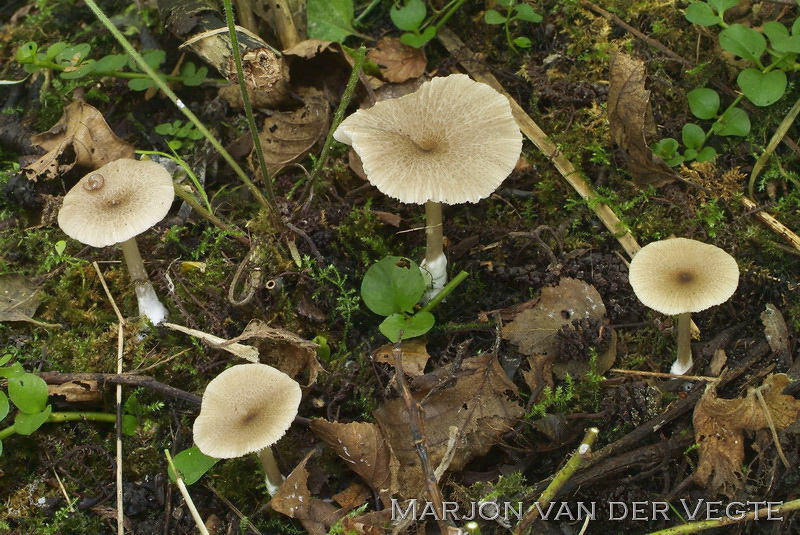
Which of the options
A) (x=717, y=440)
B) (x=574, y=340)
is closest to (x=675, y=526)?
(x=717, y=440)

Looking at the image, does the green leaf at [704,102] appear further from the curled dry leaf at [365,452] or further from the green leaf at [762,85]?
the curled dry leaf at [365,452]

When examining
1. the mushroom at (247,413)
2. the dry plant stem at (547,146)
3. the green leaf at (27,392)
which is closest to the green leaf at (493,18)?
the dry plant stem at (547,146)

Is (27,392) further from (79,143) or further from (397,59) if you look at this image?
(397,59)

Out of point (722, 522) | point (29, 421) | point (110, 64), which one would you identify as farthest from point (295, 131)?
point (722, 522)

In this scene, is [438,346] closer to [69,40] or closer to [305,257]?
[305,257]

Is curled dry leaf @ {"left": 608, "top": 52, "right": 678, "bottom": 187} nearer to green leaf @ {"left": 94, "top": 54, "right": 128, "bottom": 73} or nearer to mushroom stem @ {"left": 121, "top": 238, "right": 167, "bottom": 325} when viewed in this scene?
mushroom stem @ {"left": 121, "top": 238, "right": 167, "bottom": 325}
